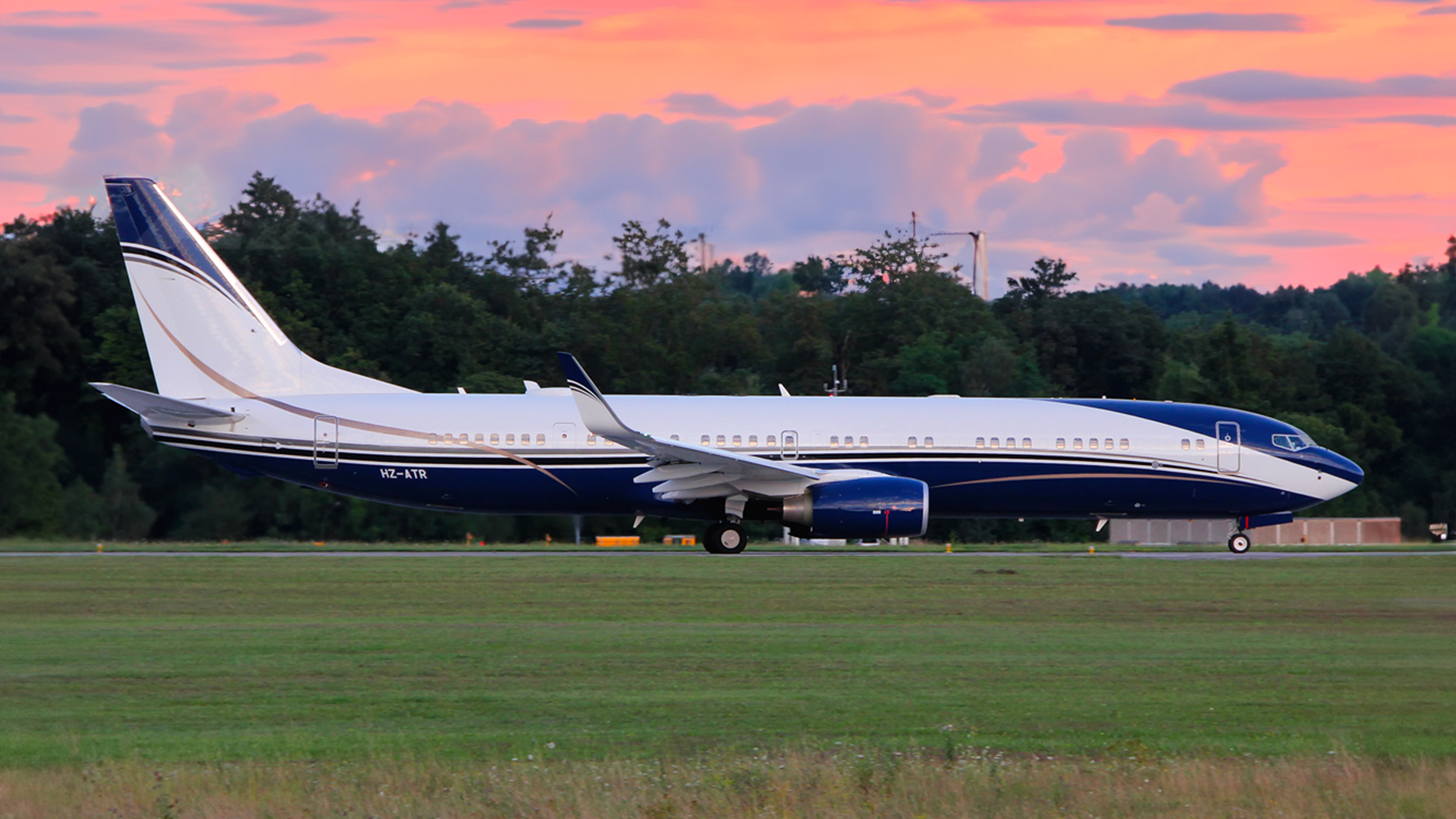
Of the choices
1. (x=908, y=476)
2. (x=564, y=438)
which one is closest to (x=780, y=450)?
(x=908, y=476)

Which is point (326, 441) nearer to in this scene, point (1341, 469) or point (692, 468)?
point (692, 468)

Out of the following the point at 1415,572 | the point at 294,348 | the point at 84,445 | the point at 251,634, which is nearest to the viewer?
the point at 251,634

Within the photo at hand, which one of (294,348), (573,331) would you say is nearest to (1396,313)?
(573,331)

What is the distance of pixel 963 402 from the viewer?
32.9m

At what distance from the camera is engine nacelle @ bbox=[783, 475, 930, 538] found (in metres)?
29.4

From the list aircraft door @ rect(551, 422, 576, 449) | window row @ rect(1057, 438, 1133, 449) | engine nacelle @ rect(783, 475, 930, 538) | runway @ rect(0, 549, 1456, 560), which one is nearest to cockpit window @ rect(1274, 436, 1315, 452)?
runway @ rect(0, 549, 1456, 560)

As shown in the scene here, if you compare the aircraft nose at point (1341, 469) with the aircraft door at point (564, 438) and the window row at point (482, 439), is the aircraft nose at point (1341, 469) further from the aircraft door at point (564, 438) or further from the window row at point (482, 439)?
the window row at point (482, 439)

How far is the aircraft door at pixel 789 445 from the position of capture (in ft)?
102

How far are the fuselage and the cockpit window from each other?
0.07 m

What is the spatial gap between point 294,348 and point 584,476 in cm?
667

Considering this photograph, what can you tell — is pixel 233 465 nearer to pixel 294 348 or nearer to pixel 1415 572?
pixel 294 348

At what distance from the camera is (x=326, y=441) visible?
31.1 metres

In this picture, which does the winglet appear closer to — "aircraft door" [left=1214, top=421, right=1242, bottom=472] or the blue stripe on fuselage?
the blue stripe on fuselage

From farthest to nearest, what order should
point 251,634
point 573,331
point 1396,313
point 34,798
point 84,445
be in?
point 1396,313, point 573,331, point 84,445, point 251,634, point 34,798
